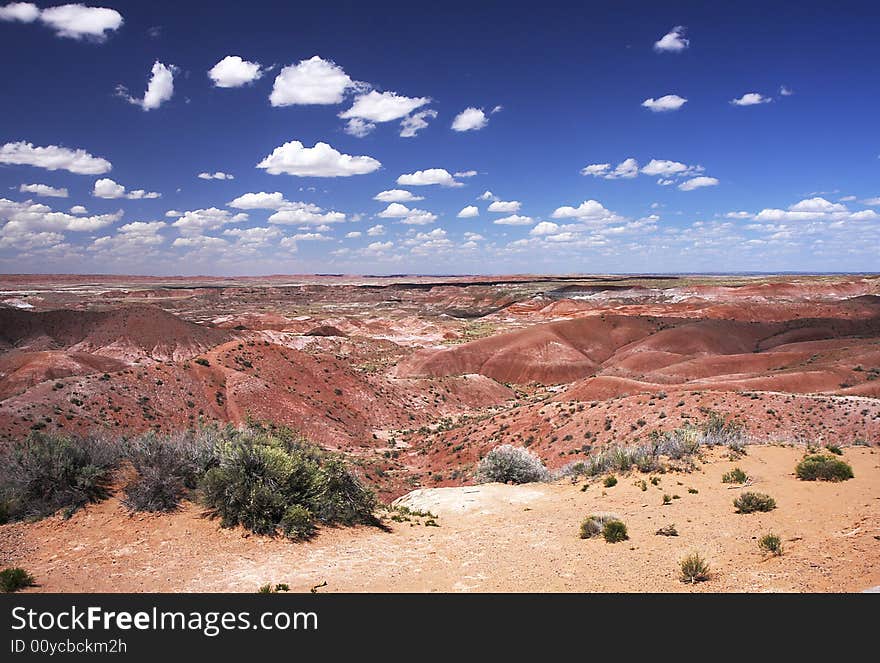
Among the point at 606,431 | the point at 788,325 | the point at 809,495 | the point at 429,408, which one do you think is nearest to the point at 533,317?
the point at 788,325

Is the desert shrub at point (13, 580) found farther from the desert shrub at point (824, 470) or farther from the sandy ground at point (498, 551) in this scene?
the desert shrub at point (824, 470)

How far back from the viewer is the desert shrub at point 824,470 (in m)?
11.5

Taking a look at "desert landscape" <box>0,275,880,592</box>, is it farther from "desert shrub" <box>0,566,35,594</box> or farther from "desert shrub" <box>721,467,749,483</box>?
"desert shrub" <box>0,566,35,594</box>

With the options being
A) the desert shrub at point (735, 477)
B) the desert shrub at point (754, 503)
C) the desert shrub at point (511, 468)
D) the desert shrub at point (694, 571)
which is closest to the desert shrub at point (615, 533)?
the desert shrub at point (694, 571)

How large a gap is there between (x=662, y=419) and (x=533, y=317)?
9509 centimetres

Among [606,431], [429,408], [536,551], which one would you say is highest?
[536,551]

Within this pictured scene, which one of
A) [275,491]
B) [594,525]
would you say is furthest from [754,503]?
[275,491]

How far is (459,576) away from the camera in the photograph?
27.9ft

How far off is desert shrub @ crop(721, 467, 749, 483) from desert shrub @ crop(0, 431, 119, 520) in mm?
14690

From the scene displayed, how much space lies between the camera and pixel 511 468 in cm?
1777

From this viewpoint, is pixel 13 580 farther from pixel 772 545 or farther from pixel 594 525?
pixel 772 545

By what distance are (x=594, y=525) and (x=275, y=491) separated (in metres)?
6.79

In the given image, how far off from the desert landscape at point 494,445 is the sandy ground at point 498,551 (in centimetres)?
5
